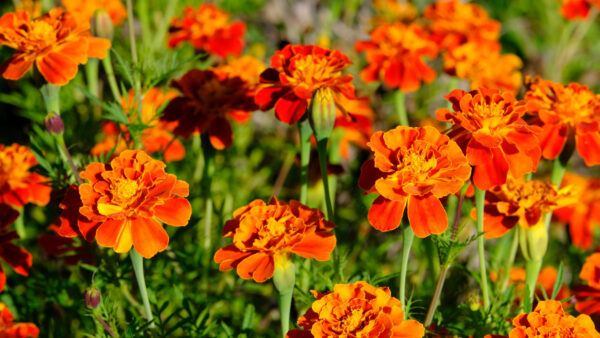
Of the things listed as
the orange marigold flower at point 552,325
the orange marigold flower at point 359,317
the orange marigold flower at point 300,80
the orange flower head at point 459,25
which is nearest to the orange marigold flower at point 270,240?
the orange marigold flower at point 359,317

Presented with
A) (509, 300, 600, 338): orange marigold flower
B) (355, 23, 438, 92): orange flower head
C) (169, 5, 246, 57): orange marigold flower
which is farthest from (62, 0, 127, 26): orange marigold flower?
(509, 300, 600, 338): orange marigold flower

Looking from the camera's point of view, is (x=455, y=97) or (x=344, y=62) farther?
(x=344, y=62)

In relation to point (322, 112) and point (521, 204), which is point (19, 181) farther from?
point (521, 204)

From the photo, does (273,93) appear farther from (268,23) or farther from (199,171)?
(268,23)

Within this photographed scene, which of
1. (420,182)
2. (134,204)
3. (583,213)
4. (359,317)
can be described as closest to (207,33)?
(134,204)

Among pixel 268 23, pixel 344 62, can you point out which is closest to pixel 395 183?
pixel 344 62

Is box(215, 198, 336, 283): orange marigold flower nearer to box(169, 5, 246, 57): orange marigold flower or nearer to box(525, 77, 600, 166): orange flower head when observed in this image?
box(525, 77, 600, 166): orange flower head
